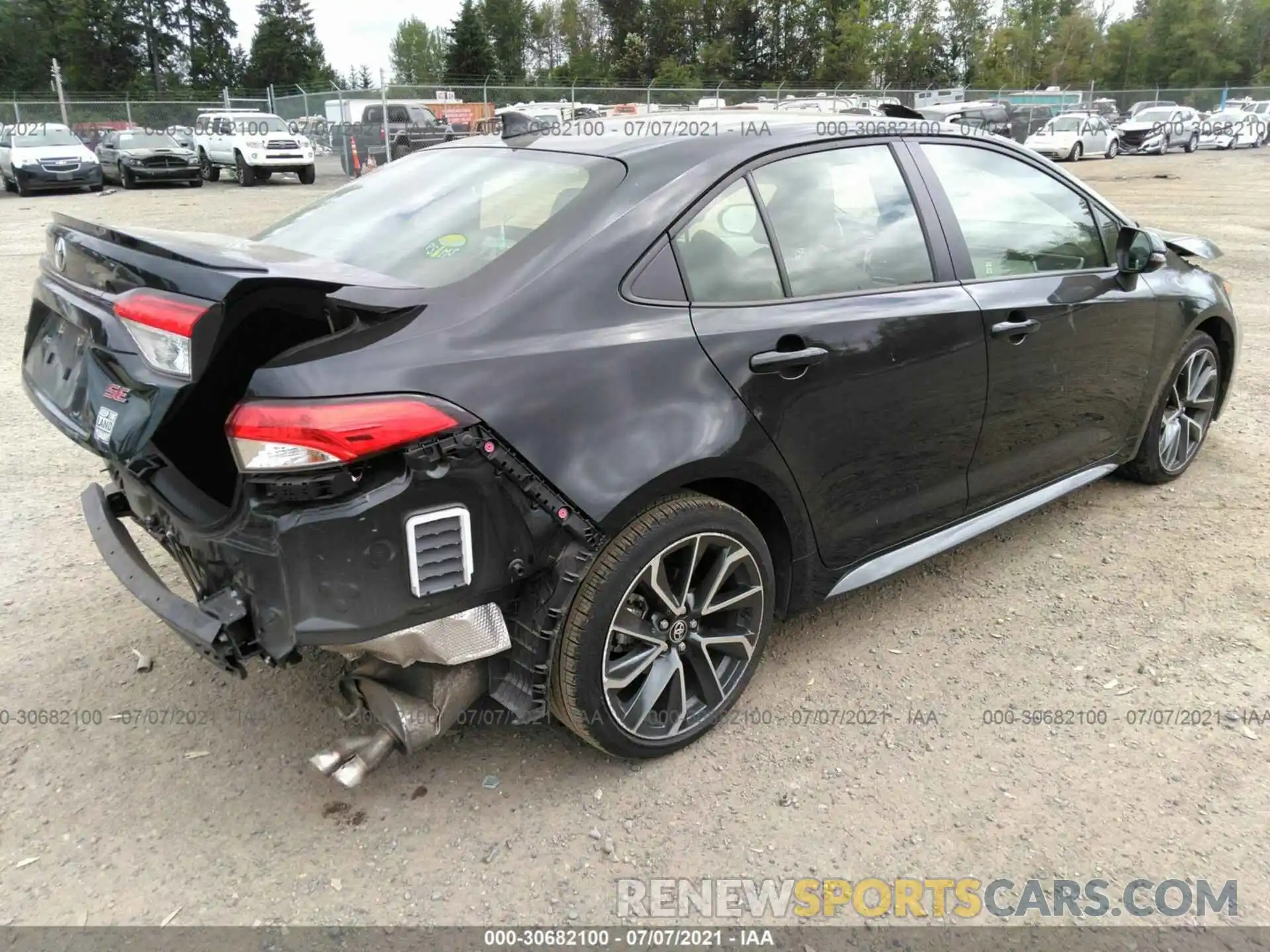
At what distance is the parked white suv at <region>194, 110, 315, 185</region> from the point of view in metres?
23.2

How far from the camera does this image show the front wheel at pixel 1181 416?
14.1 feet

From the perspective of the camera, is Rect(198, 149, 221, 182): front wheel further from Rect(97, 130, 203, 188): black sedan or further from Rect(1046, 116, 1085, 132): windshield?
Rect(1046, 116, 1085, 132): windshield

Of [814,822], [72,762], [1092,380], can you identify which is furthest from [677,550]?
[1092,380]

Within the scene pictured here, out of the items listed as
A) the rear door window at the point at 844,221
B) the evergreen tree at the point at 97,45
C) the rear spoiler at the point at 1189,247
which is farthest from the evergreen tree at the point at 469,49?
the rear door window at the point at 844,221

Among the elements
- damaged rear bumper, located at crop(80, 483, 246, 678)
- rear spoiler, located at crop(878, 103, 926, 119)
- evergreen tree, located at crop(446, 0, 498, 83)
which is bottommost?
damaged rear bumper, located at crop(80, 483, 246, 678)

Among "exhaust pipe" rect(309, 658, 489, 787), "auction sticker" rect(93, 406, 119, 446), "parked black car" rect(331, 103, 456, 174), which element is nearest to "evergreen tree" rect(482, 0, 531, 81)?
"parked black car" rect(331, 103, 456, 174)

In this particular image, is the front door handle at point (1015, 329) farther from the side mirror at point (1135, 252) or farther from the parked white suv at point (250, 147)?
the parked white suv at point (250, 147)

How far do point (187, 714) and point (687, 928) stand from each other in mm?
1729

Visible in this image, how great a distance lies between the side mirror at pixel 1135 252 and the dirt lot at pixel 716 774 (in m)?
1.20

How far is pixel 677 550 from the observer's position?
2.58m

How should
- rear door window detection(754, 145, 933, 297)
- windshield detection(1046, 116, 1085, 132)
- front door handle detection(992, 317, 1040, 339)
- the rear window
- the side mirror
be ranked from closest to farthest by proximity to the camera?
the rear window
rear door window detection(754, 145, 933, 297)
front door handle detection(992, 317, 1040, 339)
the side mirror
windshield detection(1046, 116, 1085, 132)

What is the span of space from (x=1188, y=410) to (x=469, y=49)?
67.6 metres

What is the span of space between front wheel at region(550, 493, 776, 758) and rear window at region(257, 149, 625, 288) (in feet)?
2.82

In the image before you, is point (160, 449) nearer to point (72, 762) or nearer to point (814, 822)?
point (72, 762)
